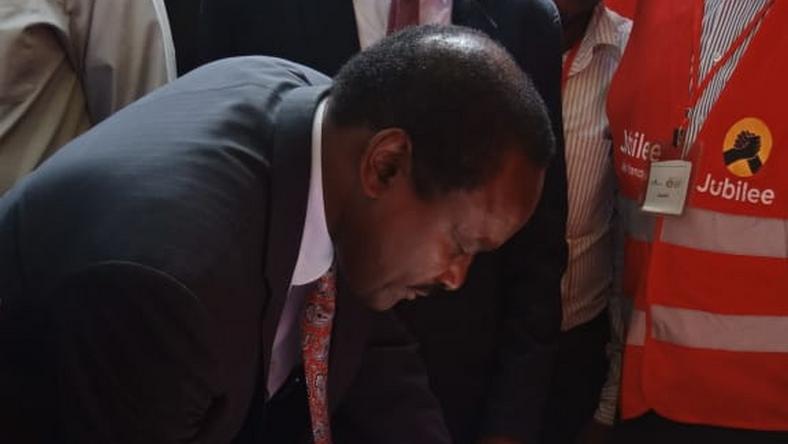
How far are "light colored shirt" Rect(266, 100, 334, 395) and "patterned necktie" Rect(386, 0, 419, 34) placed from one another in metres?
0.35

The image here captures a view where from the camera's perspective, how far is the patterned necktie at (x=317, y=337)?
3.57 ft

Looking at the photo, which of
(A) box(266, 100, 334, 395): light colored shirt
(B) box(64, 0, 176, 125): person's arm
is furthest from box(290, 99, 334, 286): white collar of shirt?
(B) box(64, 0, 176, 125): person's arm

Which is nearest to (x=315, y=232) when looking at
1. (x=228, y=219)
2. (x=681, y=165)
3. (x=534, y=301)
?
(x=228, y=219)

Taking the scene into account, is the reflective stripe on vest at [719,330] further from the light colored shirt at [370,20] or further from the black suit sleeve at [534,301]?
the light colored shirt at [370,20]

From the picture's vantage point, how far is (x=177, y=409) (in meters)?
0.87

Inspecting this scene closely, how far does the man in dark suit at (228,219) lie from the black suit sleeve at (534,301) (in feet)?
1.15

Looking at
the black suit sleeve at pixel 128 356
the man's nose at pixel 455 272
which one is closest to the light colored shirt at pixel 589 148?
the man's nose at pixel 455 272

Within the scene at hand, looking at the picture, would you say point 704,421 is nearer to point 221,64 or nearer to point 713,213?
point 713,213

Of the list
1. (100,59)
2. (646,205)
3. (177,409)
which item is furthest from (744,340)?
(100,59)

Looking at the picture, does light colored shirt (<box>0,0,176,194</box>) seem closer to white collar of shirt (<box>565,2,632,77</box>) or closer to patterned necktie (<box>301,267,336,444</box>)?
patterned necktie (<box>301,267,336,444</box>)

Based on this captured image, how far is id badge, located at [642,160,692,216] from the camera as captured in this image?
130cm

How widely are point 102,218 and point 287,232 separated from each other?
0.18 m

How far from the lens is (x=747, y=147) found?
1.26 meters

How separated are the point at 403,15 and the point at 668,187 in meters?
0.43
